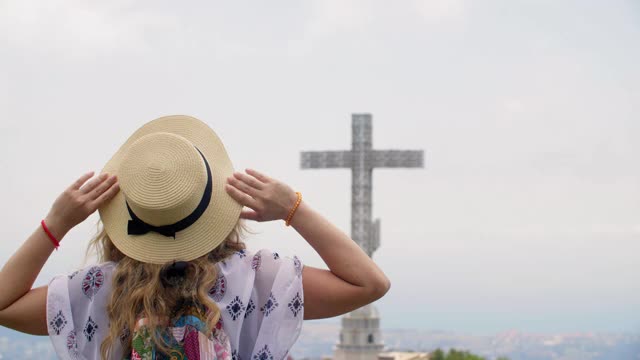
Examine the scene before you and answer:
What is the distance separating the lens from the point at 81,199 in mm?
2762

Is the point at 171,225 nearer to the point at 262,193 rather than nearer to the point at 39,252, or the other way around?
the point at 262,193

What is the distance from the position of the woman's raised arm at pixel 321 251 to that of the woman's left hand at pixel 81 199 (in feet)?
1.05

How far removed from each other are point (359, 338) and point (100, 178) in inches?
1453

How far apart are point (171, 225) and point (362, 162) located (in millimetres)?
37044

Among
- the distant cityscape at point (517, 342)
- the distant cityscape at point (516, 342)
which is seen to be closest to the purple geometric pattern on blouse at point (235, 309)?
the distant cityscape at point (516, 342)

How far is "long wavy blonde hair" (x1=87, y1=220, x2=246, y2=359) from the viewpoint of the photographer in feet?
8.73

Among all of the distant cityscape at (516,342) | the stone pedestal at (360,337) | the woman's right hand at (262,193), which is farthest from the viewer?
the distant cityscape at (516,342)

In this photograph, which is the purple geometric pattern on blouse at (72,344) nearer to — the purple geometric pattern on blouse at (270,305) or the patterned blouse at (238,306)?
the patterned blouse at (238,306)

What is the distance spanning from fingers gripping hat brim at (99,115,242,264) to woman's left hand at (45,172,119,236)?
31 mm

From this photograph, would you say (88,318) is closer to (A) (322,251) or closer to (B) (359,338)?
(A) (322,251)

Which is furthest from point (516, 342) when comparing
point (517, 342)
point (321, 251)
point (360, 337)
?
point (321, 251)

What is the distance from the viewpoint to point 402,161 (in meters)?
38.8

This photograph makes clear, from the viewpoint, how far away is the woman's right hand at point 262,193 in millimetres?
2746

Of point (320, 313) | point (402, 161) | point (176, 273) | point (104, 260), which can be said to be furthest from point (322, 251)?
point (402, 161)
